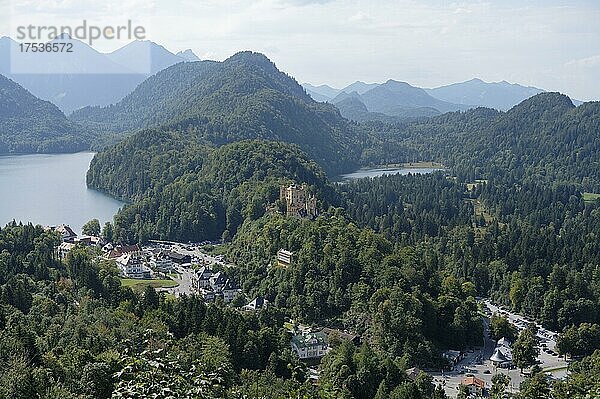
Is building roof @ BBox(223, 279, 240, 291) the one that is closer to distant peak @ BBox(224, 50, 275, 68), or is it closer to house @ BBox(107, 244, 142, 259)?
house @ BBox(107, 244, 142, 259)

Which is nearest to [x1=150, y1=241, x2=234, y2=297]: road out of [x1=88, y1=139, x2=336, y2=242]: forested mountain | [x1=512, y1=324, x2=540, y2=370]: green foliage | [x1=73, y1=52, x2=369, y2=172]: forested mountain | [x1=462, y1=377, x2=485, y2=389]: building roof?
[x1=88, y1=139, x2=336, y2=242]: forested mountain

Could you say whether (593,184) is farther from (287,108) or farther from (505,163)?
(287,108)

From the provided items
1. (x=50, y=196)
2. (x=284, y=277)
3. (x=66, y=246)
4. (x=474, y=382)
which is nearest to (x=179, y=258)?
(x=66, y=246)

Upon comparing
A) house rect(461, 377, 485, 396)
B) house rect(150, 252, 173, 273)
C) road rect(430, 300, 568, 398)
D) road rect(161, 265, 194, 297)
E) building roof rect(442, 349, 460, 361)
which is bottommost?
road rect(430, 300, 568, 398)

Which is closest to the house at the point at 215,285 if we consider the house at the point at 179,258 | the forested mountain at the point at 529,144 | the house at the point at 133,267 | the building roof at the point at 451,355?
the house at the point at 133,267

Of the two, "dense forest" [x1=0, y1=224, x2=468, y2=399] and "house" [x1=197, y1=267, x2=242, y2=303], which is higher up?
"dense forest" [x1=0, y1=224, x2=468, y2=399]

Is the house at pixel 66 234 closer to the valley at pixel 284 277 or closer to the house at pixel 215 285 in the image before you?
the valley at pixel 284 277
